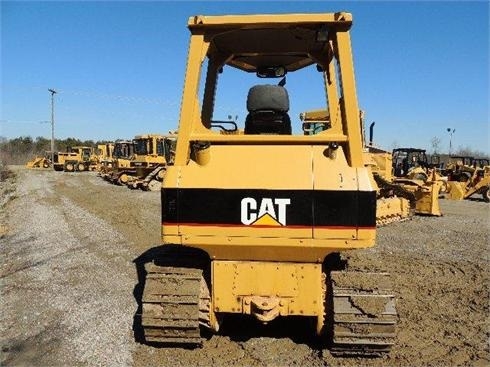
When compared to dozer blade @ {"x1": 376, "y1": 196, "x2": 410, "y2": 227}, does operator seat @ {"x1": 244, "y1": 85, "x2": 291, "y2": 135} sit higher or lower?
higher

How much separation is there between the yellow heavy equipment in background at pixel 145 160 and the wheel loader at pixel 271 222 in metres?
21.2

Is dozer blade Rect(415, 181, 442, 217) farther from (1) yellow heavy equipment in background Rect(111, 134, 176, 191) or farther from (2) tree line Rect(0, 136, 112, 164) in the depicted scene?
(2) tree line Rect(0, 136, 112, 164)

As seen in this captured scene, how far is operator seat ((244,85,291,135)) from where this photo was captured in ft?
13.9

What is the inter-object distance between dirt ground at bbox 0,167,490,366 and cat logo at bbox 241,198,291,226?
1031mm

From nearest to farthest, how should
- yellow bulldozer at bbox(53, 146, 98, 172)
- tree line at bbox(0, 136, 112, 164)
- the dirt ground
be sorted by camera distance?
1. the dirt ground
2. yellow bulldozer at bbox(53, 146, 98, 172)
3. tree line at bbox(0, 136, 112, 164)

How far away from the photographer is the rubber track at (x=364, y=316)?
143 inches

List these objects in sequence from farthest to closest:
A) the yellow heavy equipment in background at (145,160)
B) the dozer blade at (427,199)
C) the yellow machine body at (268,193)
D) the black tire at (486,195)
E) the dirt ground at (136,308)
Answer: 1. the yellow heavy equipment in background at (145,160)
2. the black tire at (486,195)
3. the dozer blade at (427,199)
4. the dirt ground at (136,308)
5. the yellow machine body at (268,193)

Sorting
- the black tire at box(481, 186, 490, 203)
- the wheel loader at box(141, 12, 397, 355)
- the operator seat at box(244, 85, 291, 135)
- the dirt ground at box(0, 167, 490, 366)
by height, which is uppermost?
the operator seat at box(244, 85, 291, 135)

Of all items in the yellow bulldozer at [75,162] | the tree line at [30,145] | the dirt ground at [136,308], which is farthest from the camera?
the tree line at [30,145]

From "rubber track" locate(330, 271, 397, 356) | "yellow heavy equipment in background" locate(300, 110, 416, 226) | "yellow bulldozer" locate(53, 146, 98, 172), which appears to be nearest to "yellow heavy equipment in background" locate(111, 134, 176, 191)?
"yellow heavy equipment in background" locate(300, 110, 416, 226)

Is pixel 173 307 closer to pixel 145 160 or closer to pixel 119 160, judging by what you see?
pixel 145 160

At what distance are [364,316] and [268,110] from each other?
6.33ft

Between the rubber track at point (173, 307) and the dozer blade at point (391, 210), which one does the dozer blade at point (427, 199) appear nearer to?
the dozer blade at point (391, 210)

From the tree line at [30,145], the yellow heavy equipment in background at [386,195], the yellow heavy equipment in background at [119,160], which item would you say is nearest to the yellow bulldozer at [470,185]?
the yellow heavy equipment in background at [386,195]
